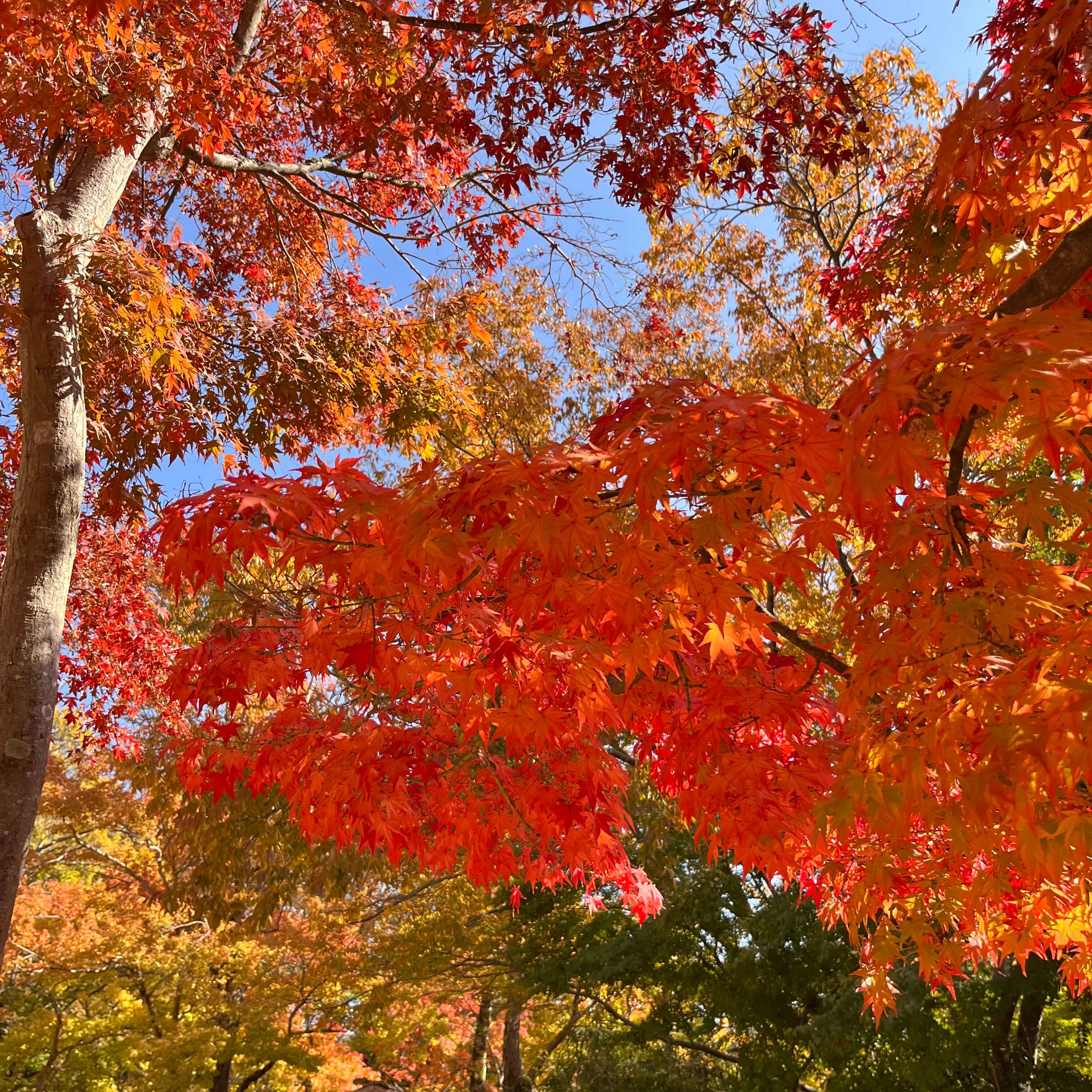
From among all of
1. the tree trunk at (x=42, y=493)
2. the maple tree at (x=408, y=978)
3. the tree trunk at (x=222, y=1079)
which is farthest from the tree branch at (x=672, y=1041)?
the tree trunk at (x=42, y=493)

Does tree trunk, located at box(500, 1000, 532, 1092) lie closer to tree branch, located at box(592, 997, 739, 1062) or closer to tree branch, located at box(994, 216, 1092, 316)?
tree branch, located at box(592, 997, 739, 1062)

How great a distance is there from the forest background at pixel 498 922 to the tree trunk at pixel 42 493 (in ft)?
5.05

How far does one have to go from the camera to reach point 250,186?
720 centimetres

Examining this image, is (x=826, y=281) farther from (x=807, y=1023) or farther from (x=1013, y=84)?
(x=807, y=1023)

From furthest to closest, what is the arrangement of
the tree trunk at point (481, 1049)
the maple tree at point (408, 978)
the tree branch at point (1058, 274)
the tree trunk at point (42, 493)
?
the tree trunk at point (481, 1049), the maple tree at point (408, 978), the tree trunk at point (42, 493), the tree branch at point (1058, 274)

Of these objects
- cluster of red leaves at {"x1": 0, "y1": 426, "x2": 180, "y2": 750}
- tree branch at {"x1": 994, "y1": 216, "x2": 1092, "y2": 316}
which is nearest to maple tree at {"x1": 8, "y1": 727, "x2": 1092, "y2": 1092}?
Answer: cluster of red leaves at {"x1": 0, "y1": 426, "x2": 180, "y2": 750}

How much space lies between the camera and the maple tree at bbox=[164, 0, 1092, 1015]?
6.31 ft

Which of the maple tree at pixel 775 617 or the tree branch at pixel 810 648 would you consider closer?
the maple tree at pixel 775 617

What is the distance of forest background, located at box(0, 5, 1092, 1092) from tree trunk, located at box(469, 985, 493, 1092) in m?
0.35

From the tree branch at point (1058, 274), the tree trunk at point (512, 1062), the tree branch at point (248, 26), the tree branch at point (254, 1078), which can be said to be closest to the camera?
the tree branch at point (1058, 274)

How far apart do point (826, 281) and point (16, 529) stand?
5477 mm

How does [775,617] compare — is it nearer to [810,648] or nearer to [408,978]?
[810,648]

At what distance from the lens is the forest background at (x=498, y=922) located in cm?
725

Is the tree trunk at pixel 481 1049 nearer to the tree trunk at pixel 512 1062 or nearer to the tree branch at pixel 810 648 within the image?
the tree trunk at pixel 512 1062
